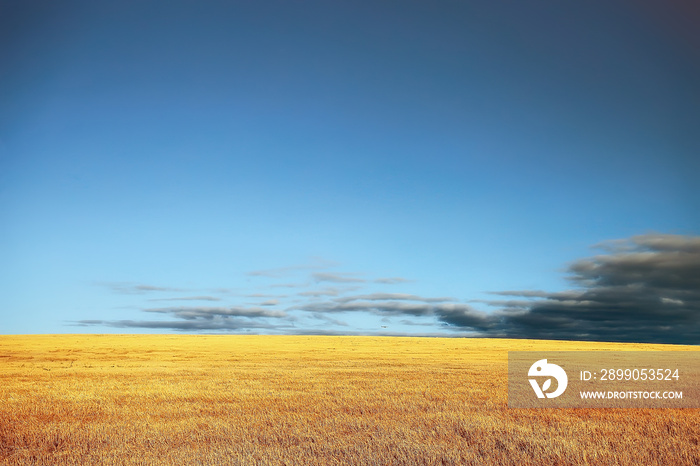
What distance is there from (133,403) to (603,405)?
18.3 meters

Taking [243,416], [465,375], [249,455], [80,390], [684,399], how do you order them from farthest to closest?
[465,375] → [80,390] → [684,399] → [243,416] → [249,455]

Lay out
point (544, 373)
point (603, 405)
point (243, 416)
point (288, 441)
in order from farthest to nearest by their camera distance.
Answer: point (544, 373) < point (603, 405) < point (243, 416) < point (288, 441)

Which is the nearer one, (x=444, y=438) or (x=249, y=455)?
(x=249, y=455)

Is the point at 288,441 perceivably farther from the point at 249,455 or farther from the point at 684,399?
the point at 684,399

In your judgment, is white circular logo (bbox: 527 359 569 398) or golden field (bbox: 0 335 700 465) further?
white circular logo (bbox: 527 359 569 398)

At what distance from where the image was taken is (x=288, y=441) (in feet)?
46.4

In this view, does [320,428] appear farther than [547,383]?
No

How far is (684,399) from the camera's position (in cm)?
2239

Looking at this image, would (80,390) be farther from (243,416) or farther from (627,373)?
(627,373)

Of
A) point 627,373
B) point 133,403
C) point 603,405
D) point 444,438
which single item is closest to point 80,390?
point 133,403

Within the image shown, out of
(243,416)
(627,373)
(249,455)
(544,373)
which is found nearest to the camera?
(249,455)

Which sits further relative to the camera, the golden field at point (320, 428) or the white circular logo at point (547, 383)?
the white circular logo at point (547, 383)

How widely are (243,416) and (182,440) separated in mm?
3309

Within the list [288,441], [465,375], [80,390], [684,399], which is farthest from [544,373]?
[80,390]
